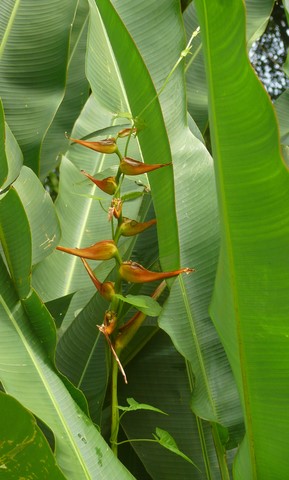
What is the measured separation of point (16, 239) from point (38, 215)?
138 mm

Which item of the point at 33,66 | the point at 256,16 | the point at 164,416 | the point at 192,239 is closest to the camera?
the point at 192,239

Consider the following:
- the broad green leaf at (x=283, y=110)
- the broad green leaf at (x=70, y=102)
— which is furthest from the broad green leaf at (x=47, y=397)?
the broad green leaf at (x=283, y=110)

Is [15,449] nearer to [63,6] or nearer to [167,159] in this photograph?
[167,159]

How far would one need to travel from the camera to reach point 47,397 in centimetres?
78

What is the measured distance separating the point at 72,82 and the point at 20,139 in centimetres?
30

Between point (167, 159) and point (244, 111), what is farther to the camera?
point (167, 159)

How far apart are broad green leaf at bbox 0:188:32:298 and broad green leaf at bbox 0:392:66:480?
0.20 meters

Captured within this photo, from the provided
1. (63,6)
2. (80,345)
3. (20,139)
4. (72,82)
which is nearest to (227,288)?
(80,345)

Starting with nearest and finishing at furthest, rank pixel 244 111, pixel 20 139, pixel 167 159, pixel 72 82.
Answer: pixel 244 111 < pixel 167 159 < pixel 20 139 < pixel 72 82

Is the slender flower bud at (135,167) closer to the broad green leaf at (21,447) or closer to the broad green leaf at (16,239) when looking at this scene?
the broad green leaf at (16,239)

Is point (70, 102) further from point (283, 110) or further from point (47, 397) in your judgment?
point (47, 397)

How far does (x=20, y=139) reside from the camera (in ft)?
3.75

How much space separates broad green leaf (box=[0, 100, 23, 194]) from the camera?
2.53 feet

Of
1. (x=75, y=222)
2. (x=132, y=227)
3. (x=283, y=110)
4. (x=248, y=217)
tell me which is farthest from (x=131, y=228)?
(x=283, y=110)
